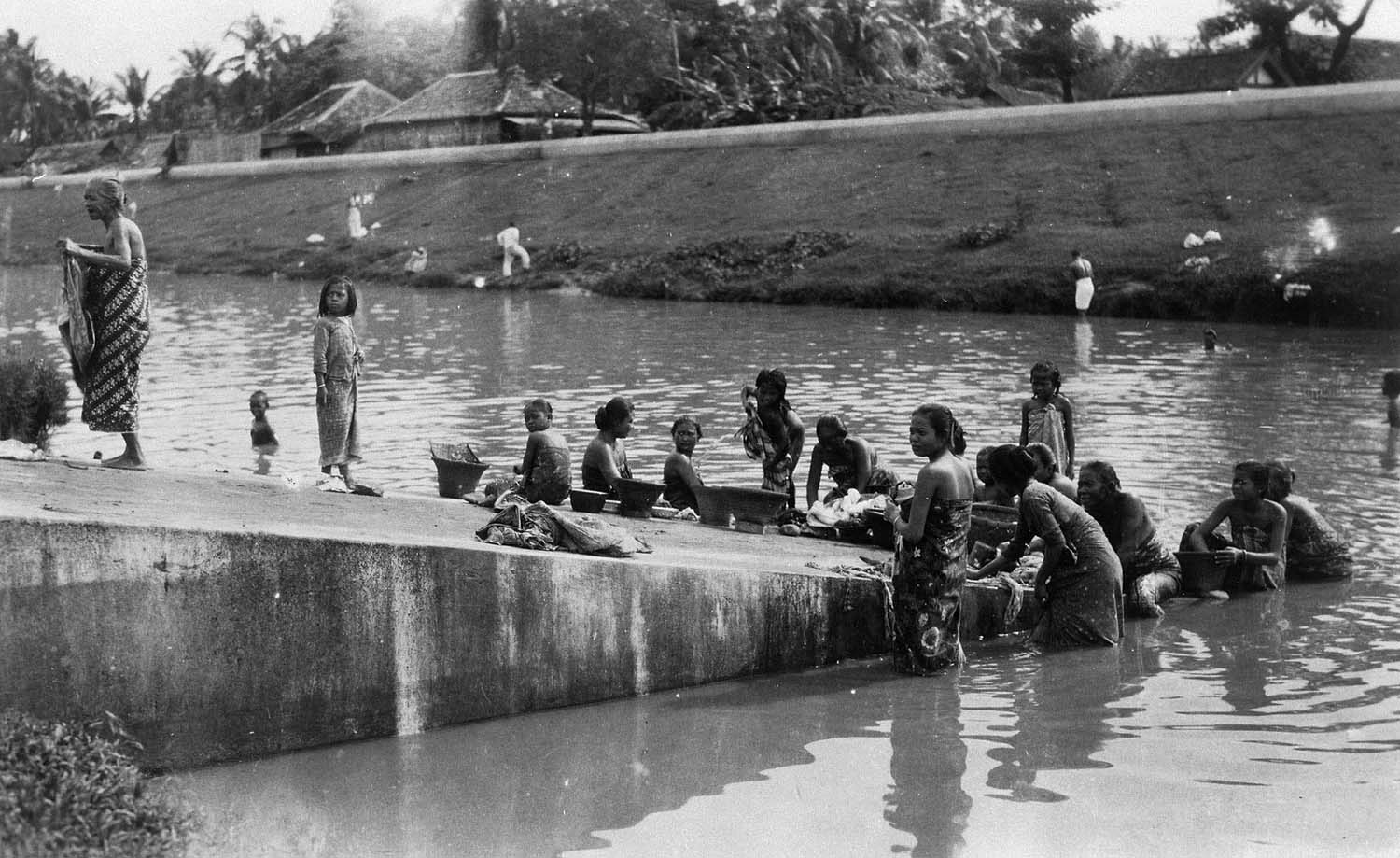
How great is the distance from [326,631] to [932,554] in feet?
9.58

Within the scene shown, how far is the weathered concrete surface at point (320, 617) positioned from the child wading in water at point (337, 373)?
134 cm

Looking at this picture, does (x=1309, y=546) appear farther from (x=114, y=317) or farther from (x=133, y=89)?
(x=133, y=89)

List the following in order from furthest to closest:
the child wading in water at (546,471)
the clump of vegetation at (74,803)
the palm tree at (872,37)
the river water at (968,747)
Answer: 1. the palm tree at (872,37)
2. the child wading in water at (546,471)
3. the river water at (968,747)
4. the clump of vegetation at (74,803)

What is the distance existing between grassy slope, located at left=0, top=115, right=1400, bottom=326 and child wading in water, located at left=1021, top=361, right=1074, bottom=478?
1562cm

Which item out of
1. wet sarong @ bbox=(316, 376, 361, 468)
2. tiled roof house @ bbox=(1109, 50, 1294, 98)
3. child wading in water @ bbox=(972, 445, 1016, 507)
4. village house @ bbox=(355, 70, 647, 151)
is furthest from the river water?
village house @ bbox=(355, 70, 647, 151)

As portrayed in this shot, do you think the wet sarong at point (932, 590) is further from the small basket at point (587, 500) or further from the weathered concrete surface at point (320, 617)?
the small basket at point (587, 500)

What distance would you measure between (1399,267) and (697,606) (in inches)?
807

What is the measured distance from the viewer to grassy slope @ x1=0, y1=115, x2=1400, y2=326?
2625 cm

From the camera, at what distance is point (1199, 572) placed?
9469 millimetres

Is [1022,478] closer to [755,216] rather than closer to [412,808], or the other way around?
[412,808]

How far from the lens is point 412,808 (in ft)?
19.5

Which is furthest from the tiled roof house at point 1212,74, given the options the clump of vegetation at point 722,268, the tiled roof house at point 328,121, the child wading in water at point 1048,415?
the child wading in water at point 1048,415

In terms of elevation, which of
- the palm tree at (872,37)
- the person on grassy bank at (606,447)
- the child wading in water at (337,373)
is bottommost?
the person on grassy bank at (606,447)

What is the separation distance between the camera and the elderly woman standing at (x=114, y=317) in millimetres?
8039
